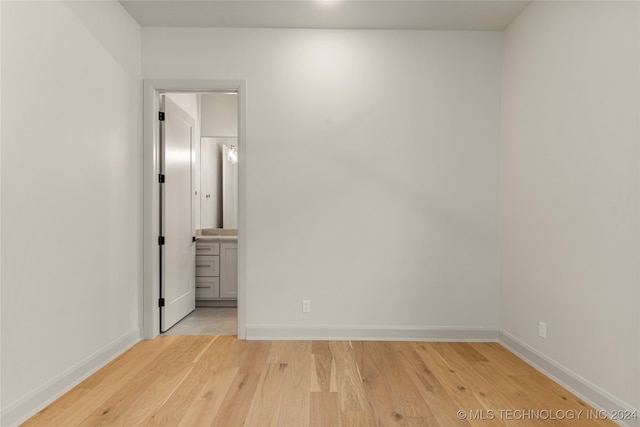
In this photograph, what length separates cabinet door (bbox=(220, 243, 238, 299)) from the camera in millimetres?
4855

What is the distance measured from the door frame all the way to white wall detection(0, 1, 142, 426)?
0.09m

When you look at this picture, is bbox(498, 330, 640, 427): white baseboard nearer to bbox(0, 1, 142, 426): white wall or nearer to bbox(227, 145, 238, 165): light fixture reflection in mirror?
bbox(0, 1, 142, 426): white wall

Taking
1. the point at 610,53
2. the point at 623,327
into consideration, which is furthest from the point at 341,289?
the point at 610,53

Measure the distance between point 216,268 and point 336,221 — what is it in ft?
6.64

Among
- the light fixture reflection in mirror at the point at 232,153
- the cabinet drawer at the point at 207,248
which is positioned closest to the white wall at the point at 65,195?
the cabinet drawer at the point at 207,248

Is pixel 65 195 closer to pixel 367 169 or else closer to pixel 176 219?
pixel 176 219

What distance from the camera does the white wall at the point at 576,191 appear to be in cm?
215

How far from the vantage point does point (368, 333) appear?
3.55 meters

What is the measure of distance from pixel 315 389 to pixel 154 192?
87.5 inches

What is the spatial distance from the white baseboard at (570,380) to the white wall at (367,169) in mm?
413

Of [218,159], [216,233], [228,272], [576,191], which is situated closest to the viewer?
[576,191]

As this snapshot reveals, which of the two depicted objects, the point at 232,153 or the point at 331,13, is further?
the point at 232,153

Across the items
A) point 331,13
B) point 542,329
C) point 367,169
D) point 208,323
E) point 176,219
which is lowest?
point 208,323

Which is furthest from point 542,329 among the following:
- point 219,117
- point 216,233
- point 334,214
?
point 219,117
